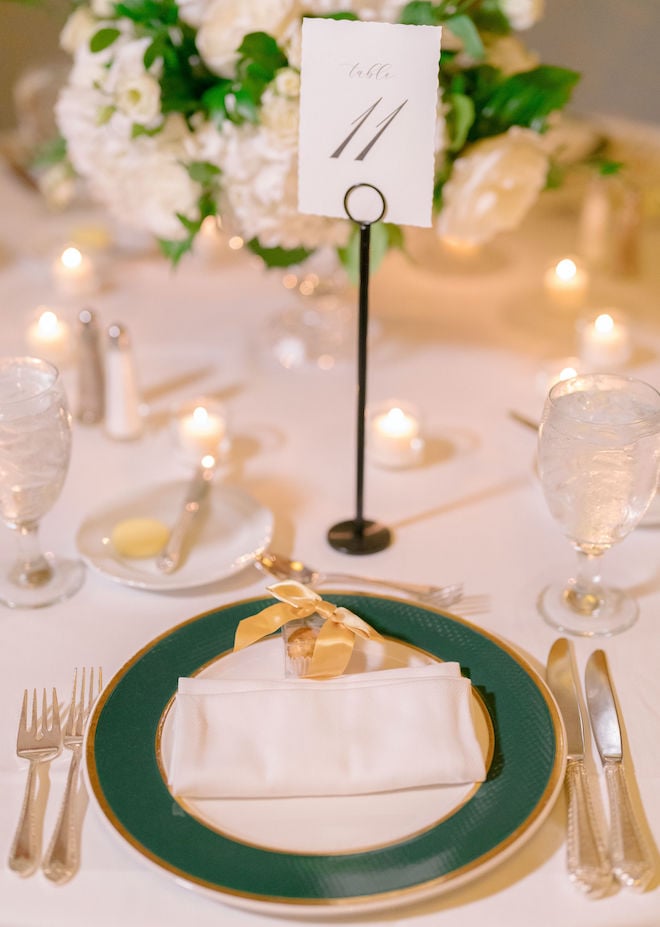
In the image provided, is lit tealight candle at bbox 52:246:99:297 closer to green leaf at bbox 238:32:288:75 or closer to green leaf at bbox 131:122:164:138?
green leaf at bbox 131:122:164:138

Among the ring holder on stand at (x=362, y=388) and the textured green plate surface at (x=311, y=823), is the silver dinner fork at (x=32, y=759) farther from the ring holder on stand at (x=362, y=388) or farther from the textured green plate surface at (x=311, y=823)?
the ring holder on stand at (x=362, y=388)

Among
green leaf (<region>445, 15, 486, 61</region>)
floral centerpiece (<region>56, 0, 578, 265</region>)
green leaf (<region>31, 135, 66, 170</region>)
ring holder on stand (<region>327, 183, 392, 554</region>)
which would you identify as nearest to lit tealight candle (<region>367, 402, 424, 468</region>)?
ring holder on stand (<region>327, 183, 392, 554</region>)

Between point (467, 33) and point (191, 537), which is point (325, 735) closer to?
point (191, 537)

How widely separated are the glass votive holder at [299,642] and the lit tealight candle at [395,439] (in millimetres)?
415

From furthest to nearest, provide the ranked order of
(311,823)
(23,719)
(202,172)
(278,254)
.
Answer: (278,254)
(202,172)
(23,719)
(311,823)

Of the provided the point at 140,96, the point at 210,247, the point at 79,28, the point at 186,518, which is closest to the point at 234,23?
the point at 140,96

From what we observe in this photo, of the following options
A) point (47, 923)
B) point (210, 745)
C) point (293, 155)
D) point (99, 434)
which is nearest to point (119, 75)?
point (293, 155)

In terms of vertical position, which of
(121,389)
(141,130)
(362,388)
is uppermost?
(141,130)

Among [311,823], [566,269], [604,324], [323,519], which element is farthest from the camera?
[566,269]

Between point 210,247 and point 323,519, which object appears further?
point 210,247

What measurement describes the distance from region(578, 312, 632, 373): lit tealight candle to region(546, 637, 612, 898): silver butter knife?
0.73 metres

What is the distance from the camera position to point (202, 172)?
1350mm

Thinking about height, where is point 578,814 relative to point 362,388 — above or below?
below

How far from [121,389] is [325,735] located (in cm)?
69
